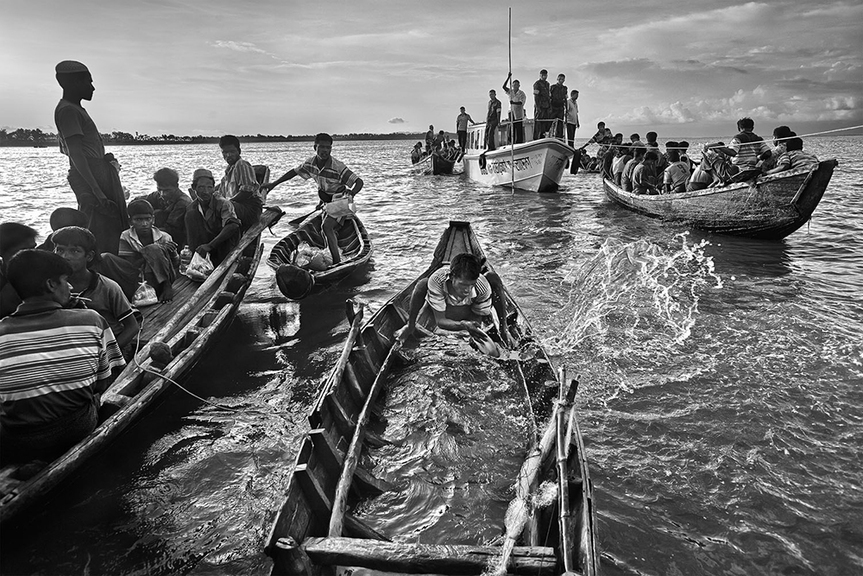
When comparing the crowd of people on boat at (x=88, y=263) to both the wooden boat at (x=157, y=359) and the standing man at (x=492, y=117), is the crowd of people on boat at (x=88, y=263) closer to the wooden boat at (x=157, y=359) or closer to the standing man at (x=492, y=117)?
the wooden boat at (x=157, y=359)

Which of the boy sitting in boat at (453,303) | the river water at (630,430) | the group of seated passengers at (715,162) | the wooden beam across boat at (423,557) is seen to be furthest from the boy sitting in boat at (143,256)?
the group of seated passengers at (715,162)

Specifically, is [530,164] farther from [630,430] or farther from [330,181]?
[630,430]

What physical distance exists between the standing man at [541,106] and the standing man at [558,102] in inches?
13.8

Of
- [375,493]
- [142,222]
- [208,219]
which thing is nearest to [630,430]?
[375,493]

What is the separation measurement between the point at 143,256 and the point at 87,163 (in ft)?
4.15

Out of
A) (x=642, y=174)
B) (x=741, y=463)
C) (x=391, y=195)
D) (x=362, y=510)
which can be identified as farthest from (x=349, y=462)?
(x=391, y=195)

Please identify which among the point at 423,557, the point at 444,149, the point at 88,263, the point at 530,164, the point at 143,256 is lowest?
the point at 423,557

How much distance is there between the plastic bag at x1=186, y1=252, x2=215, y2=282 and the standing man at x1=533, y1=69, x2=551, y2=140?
50.0 ft

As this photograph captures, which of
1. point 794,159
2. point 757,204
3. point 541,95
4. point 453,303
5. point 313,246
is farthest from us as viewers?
point 541,95

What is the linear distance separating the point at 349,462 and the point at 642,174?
15.3 meters

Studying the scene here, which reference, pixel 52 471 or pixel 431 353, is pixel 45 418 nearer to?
pixel 52 471

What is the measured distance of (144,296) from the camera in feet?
19.9

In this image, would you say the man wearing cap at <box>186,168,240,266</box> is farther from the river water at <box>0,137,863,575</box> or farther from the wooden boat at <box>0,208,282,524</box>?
the river water at <box>0,137,863,575</box>

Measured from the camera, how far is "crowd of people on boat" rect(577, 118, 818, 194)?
10.4 m
